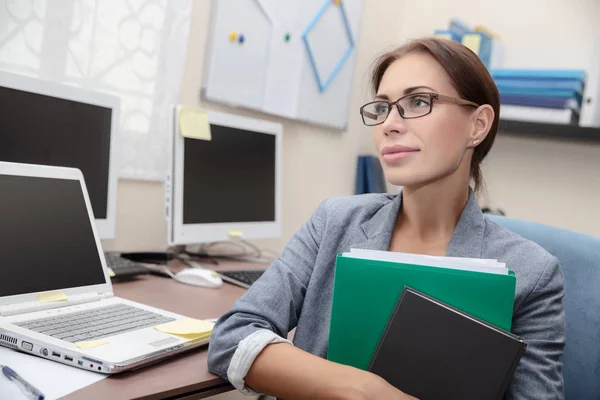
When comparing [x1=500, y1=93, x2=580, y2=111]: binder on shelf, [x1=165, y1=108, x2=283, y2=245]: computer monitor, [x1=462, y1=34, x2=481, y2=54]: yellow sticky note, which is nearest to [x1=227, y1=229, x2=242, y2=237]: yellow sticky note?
[x1=165, y1=108, x2=283, y2=245]: computer monitor

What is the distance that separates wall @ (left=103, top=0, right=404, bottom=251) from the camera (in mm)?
1756

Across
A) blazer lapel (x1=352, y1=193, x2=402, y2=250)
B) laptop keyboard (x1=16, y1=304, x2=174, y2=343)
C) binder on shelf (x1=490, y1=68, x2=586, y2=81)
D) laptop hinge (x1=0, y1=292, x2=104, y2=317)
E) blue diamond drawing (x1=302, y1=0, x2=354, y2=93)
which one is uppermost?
blue diamond drawing (x1=302, y1=0, x2=354, y2=93)

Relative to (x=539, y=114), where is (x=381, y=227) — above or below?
below

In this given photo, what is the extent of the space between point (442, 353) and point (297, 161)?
1615 millimetres

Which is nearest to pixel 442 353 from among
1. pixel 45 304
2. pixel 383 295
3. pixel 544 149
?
pixel 383 295

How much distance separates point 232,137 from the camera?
1767mm

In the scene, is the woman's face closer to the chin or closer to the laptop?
the chin

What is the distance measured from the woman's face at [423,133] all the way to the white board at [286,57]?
3.29ft

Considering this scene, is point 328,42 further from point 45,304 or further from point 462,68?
point 45,304

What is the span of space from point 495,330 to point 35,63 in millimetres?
1285

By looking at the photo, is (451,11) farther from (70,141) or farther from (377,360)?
(377,360)

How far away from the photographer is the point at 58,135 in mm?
1317

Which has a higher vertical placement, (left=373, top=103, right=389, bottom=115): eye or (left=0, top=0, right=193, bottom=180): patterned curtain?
(left=0, top=0, right=193, bottom=180): patterned curtain

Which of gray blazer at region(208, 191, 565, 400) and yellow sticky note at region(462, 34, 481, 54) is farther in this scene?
yellow sticky note at region(462, 34, 481, 54)
